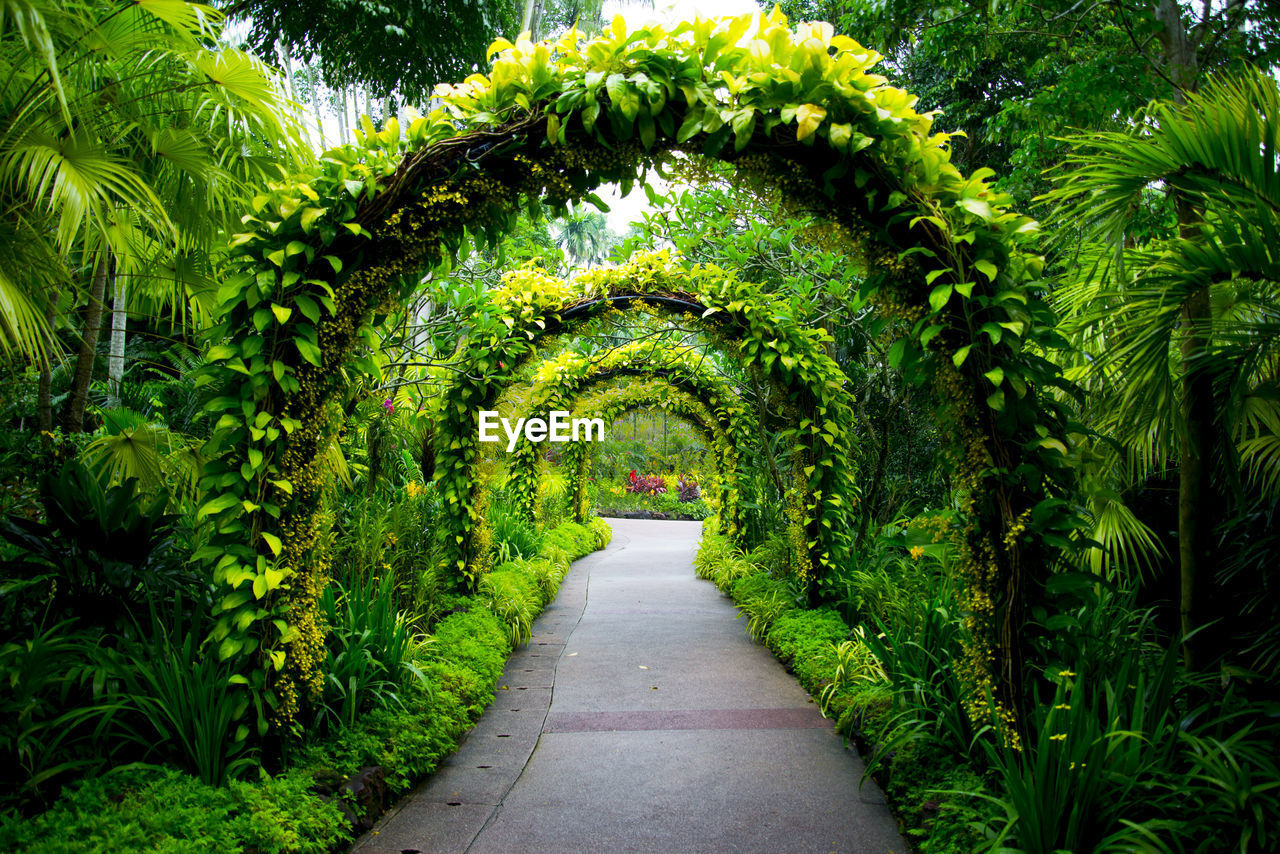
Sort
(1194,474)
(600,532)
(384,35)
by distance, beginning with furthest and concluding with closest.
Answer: (600,532)
(384,35)
(1194,474)

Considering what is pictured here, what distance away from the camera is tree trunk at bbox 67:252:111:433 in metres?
3.57

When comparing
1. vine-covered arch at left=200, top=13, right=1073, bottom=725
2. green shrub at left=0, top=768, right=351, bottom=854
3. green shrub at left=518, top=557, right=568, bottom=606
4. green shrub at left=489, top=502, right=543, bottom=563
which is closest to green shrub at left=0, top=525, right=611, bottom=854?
green shrub at left=0, top=768, right=351, bottom=854

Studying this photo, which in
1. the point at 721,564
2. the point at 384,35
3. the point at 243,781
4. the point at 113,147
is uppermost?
the point at 384,35

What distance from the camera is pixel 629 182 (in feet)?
10.3

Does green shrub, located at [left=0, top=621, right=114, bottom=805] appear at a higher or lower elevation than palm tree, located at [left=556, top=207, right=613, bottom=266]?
lower

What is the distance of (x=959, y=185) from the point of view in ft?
9.11

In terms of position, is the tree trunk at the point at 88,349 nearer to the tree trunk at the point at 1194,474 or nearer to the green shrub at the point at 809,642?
the green shrub at the point at 809,642

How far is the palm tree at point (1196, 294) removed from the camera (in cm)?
231

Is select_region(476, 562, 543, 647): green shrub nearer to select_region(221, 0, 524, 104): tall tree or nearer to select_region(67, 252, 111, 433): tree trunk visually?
select_region(67, 252, 111, 433): tree trunk

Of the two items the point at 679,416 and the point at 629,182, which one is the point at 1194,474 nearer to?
the point at 629,182

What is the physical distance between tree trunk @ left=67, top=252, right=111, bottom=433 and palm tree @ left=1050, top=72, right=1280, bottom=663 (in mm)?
4494

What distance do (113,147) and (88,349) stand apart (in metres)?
1.04

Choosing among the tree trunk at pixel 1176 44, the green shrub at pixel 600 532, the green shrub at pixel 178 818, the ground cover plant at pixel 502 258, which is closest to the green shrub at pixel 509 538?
the ground cover plant at pixel 502 258

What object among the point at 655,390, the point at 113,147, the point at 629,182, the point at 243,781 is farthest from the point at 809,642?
the point at 655,390
